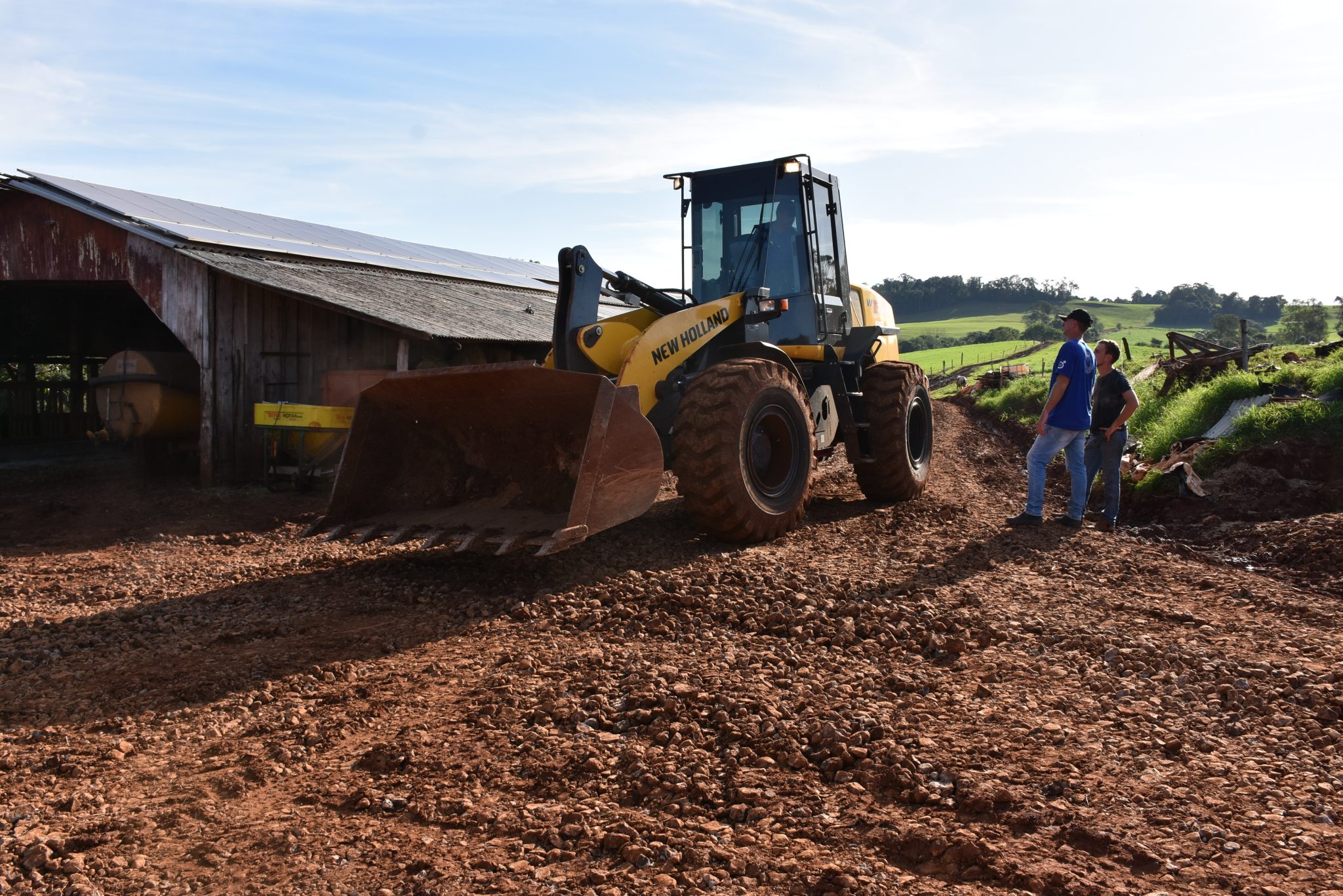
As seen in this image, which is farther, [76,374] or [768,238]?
[76,374]

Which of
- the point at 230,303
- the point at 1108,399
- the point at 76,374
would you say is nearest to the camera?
the point at 1108,399

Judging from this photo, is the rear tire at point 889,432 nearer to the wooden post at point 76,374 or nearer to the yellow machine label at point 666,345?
the yellow machine label at point 666,345

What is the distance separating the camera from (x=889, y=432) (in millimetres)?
9008

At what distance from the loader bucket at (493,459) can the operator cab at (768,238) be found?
2.49 meters

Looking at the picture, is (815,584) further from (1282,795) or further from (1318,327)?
(1318,327)

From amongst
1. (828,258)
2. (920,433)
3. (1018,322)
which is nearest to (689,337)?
(828,258)

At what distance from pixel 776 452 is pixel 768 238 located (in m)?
2.07

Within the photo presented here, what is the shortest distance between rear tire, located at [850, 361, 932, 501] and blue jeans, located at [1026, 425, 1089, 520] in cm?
125

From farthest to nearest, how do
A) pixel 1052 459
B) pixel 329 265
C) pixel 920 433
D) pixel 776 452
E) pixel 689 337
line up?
pixel 329 265 → pixel 920 433 → pixel 1052 459 → pixel 776 452 → pixel 689 337

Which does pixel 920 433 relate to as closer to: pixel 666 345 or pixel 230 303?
pixel 666 345

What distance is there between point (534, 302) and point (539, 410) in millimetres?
12433

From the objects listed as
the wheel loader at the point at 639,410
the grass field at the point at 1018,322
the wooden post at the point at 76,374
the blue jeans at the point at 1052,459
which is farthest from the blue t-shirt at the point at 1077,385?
the grass field at the point at 1018,322

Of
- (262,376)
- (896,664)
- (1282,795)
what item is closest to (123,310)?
(262,376)

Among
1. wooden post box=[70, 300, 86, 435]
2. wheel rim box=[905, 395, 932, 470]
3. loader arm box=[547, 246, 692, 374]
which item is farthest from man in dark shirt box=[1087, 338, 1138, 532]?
wooden post box=[70, 300, 86, 435]
